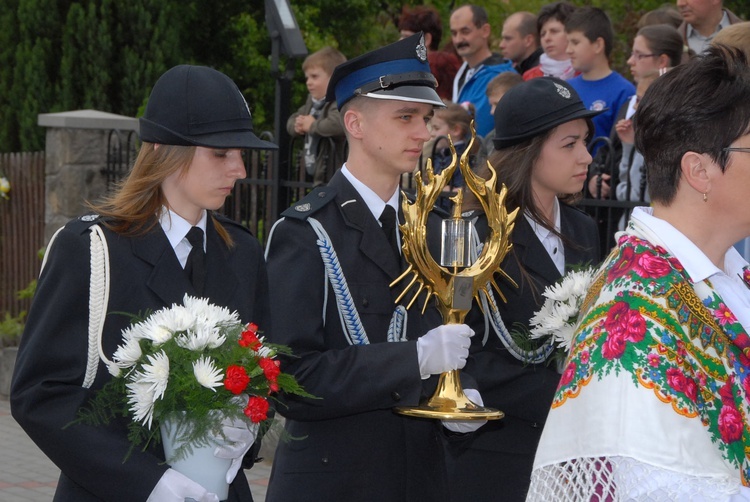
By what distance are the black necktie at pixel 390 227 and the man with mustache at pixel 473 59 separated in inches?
178

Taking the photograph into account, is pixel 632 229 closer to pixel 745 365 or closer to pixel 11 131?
pixel 745 365

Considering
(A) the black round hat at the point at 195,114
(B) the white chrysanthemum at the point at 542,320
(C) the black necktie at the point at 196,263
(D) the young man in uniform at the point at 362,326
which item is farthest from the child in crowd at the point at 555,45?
(C) the black necktie at the point at 196,263

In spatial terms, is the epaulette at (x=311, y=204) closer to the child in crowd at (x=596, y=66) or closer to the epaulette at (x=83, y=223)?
the epaulette at (x=83, y=223)

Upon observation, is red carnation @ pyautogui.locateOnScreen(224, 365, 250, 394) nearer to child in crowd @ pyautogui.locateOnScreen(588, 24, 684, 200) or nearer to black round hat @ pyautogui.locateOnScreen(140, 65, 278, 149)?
black round hat @ pyautogui.locateOnScreen(140, 65, 278, 149)

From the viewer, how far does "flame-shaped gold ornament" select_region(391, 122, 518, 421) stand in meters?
3.53

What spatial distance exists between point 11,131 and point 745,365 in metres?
12.4

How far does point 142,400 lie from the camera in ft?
10.0

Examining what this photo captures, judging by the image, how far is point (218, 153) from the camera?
3529mm

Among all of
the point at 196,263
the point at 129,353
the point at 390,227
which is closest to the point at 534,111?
the point at 390,227

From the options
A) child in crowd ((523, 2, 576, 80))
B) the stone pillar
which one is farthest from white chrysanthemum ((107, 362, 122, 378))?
the stone pillar

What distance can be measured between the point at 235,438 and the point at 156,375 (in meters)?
0.28

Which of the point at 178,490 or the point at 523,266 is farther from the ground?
the point at 523,266

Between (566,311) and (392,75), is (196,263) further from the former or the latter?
(566,311)

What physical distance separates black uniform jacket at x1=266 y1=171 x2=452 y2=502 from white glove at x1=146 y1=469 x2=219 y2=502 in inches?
23.0
